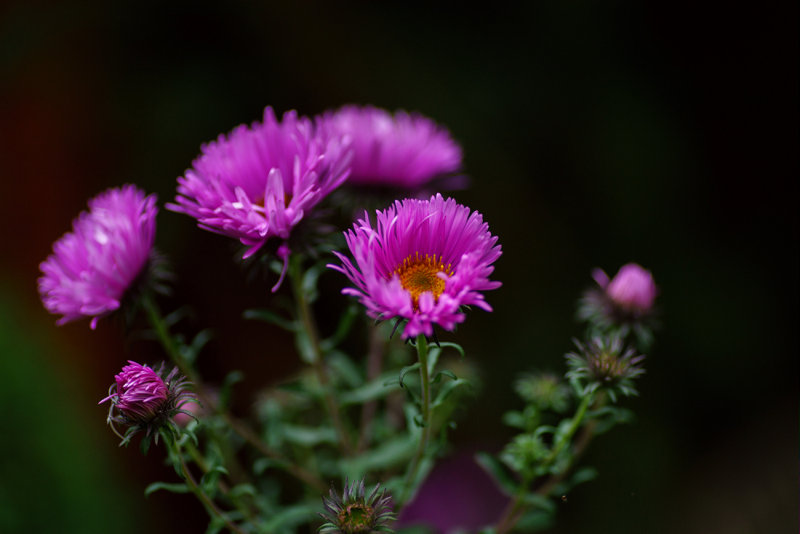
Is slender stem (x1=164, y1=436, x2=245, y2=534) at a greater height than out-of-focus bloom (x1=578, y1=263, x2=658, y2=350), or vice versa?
out-of-focus bloom (x1=578, y1=263, x2=658, y2=350)

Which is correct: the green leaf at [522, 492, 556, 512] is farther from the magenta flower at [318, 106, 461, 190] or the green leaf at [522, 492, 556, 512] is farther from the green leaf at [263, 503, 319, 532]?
the magenta flower at [318, 106, 461, 190]

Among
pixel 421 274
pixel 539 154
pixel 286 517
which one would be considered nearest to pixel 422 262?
pixel 421 274

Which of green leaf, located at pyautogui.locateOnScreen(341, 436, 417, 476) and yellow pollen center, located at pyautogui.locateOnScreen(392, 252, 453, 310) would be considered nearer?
yellow pollen center, located at pyautogui.locateOnScreen(392, 252, 453, 310)

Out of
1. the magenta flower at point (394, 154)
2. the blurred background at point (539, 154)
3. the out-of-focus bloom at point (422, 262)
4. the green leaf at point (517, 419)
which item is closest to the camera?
the out-of-focus bloom at point (422, 262)

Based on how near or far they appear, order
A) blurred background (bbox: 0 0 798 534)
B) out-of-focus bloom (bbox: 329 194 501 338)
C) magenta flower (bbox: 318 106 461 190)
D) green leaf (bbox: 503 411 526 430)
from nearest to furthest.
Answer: out-of-focus bloom (bbox: 329 194 501 338) < green leaf (bbox: 503 411 526 430) < magenta flower (bbox: 318 106 461 190) < blurred background (bbox: 0 0 798 534)

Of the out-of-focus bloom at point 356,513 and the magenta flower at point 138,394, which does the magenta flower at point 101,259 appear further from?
the out-of-focus bloom at point 356,513

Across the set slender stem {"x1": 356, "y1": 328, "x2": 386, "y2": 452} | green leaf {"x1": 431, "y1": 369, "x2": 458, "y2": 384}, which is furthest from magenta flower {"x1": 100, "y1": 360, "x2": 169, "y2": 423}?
slender stem {"x1": 356, "y1": 328, "x2": 386, "y2": 452}

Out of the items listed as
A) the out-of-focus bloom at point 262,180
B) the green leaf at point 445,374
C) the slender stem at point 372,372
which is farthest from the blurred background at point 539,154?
the green leaf at point 445,374

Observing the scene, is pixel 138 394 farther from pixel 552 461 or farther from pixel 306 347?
pixel 552 461
